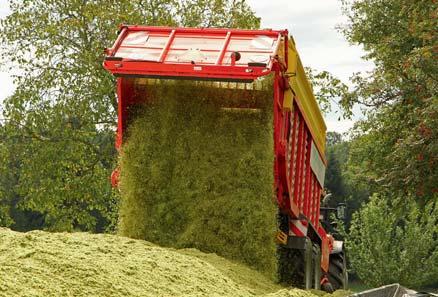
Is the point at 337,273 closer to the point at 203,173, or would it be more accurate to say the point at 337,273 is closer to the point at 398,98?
the point at 203,173

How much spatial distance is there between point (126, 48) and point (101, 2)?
14603mm

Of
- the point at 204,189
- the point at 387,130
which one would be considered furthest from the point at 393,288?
the point at 387,130

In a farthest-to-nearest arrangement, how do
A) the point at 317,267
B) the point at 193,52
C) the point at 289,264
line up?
the point at 317,267
the point at 289,264
the point at 193,52

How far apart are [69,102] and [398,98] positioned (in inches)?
314

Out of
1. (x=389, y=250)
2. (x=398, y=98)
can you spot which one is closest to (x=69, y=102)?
(x=398, y=98)

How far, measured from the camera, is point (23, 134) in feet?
85.6

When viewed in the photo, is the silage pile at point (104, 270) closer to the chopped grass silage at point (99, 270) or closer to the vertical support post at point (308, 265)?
the chopped grass silage at point (99, 270)

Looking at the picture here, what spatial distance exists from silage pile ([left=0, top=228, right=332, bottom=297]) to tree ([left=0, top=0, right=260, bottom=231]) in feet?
52.8

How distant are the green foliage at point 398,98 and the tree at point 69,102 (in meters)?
3.03

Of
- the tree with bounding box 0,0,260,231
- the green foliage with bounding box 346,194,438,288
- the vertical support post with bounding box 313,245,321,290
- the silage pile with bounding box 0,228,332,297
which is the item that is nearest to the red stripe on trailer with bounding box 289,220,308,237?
the vertical support post with bounding box 313,245,321,290

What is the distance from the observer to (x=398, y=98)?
22.5 meters

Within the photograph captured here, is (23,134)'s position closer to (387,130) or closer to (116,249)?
(387,130)

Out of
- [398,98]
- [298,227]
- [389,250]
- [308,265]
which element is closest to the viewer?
[298,227]

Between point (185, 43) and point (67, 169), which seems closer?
point (185, 43)
